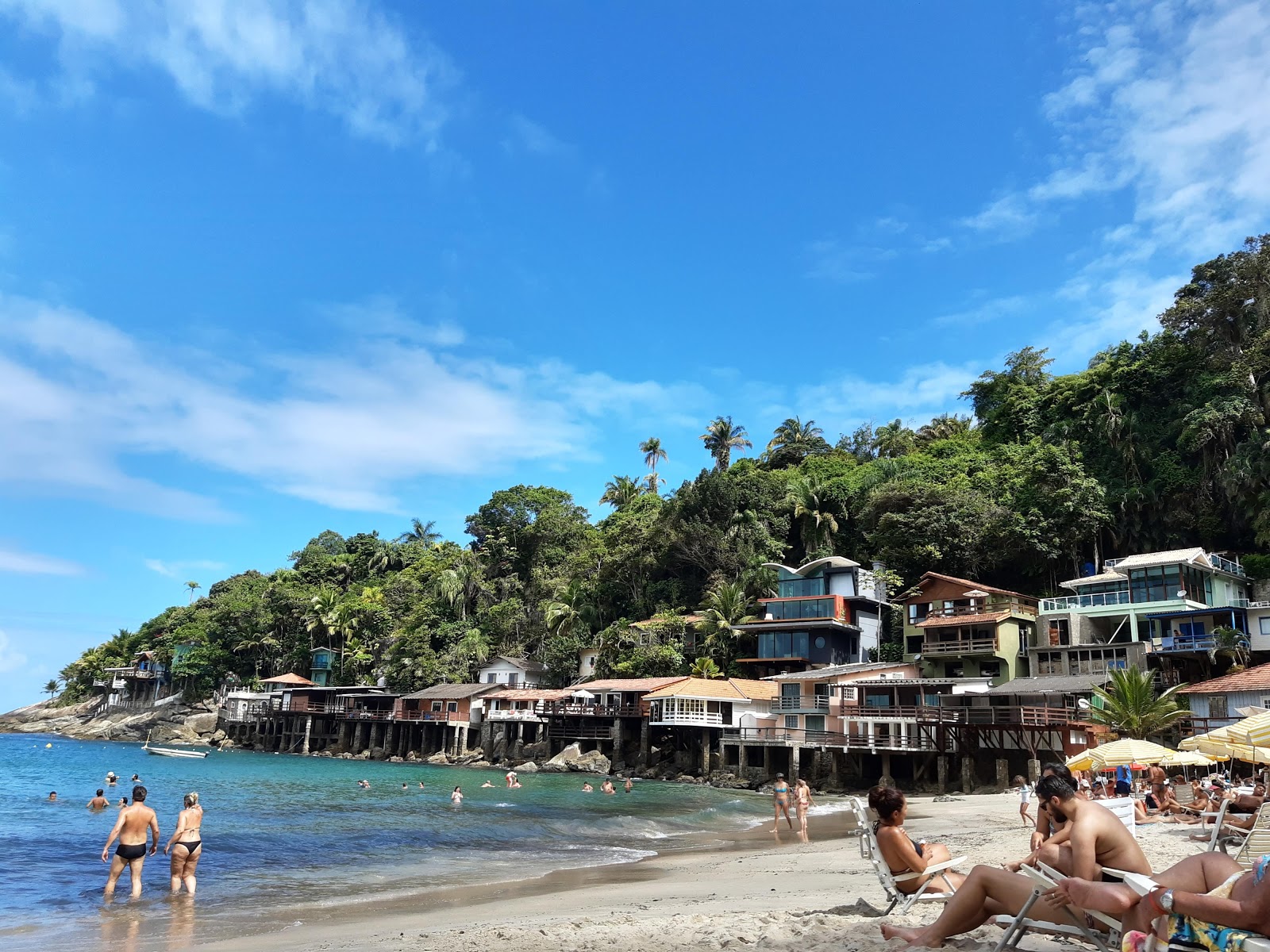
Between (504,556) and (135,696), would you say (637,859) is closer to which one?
(504,556)

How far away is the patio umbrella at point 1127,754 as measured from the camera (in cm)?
Answer: 1767

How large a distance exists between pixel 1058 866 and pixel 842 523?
54598mm

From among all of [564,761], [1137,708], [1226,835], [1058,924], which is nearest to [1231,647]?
[1137,708]

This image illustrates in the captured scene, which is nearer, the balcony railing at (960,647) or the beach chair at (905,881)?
the beach chair at (905,881)

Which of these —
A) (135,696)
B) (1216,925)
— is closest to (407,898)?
(1216,925)

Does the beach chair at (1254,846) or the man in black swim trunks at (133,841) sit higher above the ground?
the beach chair at (1254,846)

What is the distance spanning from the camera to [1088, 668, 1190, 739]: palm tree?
29.4 meters

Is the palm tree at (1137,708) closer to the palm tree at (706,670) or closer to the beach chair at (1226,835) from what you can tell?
the beach chair at (1226,835)

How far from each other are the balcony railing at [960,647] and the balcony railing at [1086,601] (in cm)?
355

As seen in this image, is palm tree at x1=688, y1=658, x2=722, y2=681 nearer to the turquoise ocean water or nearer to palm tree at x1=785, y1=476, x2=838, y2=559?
the turquoise ocean water

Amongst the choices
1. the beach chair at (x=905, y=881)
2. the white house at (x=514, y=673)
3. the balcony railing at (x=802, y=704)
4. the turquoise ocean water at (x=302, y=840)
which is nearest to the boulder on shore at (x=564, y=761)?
the turquoise ocean water at (x=302, y=840)

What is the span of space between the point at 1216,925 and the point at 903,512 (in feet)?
166

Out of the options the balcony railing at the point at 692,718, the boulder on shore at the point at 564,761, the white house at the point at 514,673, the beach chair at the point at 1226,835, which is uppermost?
the white house at the point at 514,673

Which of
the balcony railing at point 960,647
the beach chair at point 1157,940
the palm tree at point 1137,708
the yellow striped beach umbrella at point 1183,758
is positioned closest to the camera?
the beach chair at point 1157,940
